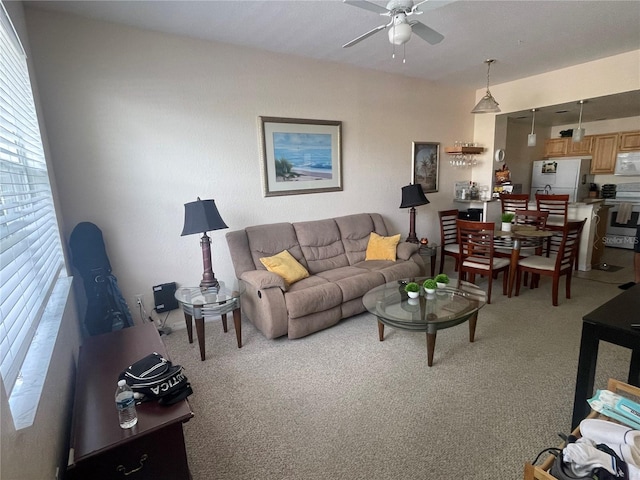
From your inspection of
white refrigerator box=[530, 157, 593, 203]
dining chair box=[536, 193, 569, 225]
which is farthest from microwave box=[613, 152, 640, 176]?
dining chair box=[536, 193, 569, 225]

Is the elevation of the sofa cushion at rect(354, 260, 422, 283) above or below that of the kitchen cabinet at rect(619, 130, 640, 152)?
below

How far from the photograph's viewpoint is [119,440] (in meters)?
1.22

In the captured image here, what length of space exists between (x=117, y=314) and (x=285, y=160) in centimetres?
217

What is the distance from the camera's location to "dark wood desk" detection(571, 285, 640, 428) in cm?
144

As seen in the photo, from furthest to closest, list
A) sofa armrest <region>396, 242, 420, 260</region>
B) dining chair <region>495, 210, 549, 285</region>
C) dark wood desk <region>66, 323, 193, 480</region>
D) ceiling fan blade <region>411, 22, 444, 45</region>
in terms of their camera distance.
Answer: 1. dining chair <region>495, 210, 549, 285</region>
2. sofa armrest <region>396, 242, 420, 260</region>
3. ceiling fan blade <region>411, 22, 444, 45</region>
4. dark wood desk <region>66, 323, 193, 480</region>

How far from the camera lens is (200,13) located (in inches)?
99.3

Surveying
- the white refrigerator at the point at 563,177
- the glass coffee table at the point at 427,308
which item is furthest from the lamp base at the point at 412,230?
the white refrigerator at the point at 563,177

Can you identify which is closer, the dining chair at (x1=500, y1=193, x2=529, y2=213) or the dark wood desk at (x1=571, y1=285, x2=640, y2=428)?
the dark wood desk at (x1=571, y1=285, x2=640, y2=428)

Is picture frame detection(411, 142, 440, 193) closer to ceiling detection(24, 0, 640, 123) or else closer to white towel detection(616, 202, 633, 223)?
ceiling detection(24, 0, 640, 123)

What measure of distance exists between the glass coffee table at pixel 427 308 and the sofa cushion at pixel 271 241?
1.02 metres

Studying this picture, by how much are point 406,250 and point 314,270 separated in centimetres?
111

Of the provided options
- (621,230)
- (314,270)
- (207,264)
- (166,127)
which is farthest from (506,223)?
(166,127)

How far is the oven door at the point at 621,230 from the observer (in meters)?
5.59

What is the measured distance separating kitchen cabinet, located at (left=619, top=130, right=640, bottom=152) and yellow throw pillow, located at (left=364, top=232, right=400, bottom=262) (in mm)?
5083
